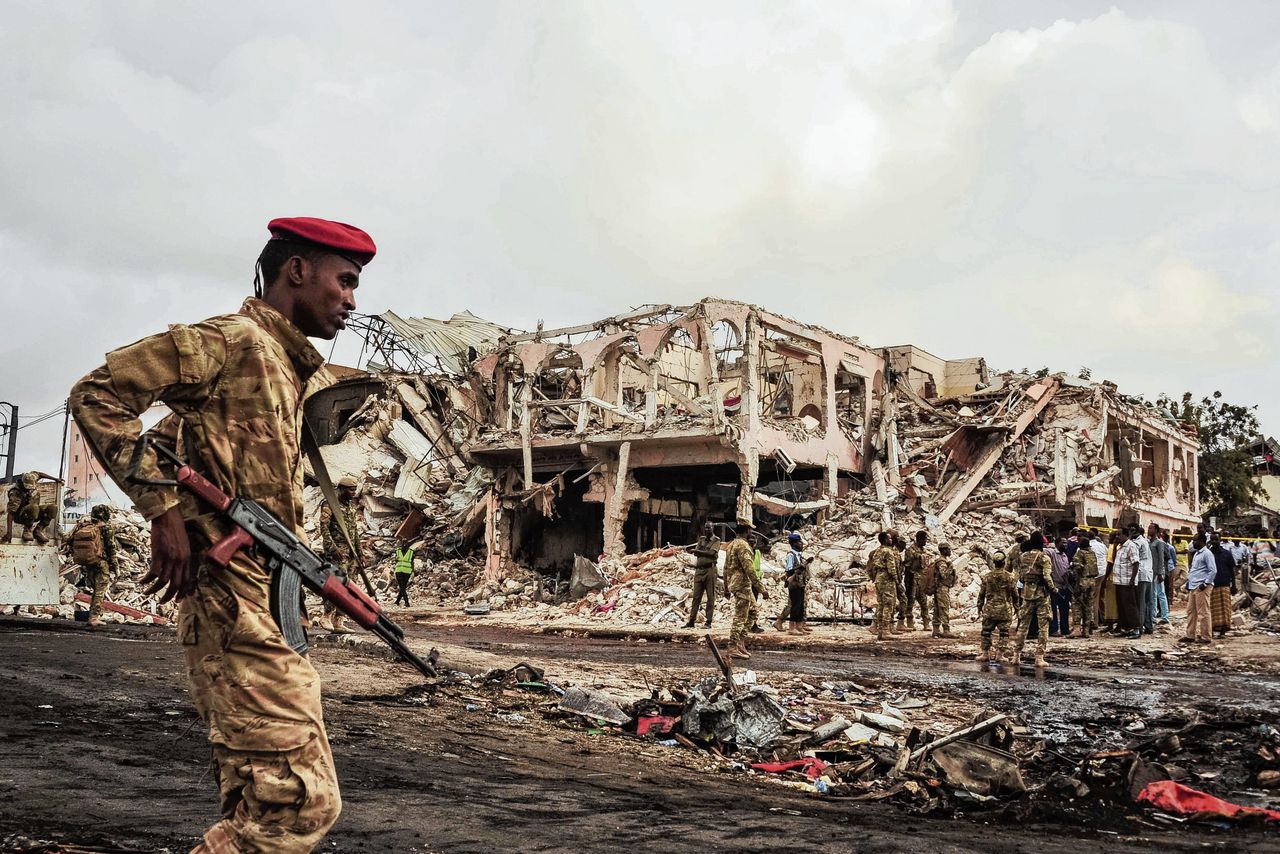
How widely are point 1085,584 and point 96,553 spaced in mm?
15008

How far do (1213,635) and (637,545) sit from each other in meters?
14.4

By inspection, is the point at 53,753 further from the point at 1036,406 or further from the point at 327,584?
the point at 1036,406

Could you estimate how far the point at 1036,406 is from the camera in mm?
28266

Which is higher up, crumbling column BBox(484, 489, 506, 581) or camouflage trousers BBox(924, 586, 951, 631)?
crumbling column BBox(484, 489, 506, 581)

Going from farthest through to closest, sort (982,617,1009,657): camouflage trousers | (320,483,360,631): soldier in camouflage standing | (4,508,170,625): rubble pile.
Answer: (4,508,170,625): rubble pile → (982,617,1009,657): camouflage trousers → (320,483,360,631): soldier in camouflage standing

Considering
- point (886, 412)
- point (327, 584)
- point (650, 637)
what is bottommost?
point (650, 637)

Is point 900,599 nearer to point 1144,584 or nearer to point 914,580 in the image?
point 914,580

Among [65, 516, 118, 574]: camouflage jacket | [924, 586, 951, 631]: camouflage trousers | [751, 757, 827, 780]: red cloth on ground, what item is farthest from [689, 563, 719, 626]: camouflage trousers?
[751, 757, 827, 780]: red cloth on ground

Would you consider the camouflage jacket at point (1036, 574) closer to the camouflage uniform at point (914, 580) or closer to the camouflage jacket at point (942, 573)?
the camouflage jacket at point (942, 573)

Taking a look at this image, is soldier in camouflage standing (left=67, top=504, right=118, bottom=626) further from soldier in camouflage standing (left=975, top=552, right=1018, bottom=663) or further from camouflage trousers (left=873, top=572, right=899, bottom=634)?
soldier in camouflage standing (left=975, top=552, right=1018, bottom=663)

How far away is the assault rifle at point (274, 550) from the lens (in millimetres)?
2334

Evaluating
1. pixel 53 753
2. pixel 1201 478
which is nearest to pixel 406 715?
pixel 53 753

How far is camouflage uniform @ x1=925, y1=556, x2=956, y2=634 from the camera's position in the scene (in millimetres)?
16688

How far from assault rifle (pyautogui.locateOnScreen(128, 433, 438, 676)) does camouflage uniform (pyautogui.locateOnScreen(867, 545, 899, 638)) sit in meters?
14.3
